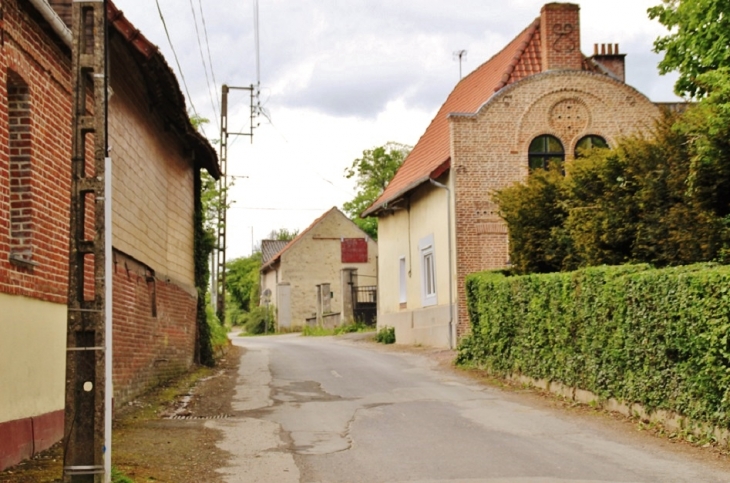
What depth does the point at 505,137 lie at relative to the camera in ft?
86.8

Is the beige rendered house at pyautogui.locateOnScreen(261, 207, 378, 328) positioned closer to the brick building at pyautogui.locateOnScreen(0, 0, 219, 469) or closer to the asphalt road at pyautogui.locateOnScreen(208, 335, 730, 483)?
the asphalt road at pyautogui.locateOnScreen(208, 335, 730, 483)

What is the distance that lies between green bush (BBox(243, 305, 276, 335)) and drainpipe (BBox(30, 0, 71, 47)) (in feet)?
166

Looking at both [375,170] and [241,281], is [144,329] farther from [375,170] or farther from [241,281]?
[241,281]

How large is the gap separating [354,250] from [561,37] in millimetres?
36526

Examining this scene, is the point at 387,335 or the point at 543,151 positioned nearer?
the point at 543,151

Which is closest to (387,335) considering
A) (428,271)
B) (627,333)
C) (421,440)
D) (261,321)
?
(428,271)

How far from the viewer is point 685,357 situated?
11211 millimetres

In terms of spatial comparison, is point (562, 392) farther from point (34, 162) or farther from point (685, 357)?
point (34, 162)

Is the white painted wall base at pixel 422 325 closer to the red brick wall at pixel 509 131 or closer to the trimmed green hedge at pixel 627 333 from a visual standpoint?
the red brick wall at pixel 509 131

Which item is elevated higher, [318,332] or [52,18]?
[52,18]

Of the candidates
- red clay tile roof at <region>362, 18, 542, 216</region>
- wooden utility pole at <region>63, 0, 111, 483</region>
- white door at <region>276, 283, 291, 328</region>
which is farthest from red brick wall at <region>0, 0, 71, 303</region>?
white door at <region>276, 283, 291, 328</region>

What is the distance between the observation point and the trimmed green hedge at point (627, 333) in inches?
413

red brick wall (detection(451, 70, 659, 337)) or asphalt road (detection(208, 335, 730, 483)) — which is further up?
red brick wall (detection(451, 70, 659, 337))

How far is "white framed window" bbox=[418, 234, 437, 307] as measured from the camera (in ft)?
93.0
